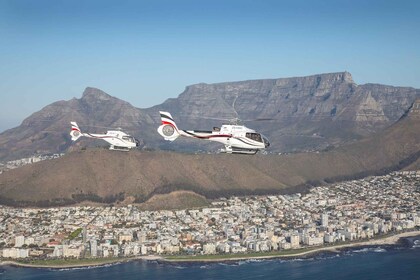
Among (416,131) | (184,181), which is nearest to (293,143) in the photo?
(416,131)

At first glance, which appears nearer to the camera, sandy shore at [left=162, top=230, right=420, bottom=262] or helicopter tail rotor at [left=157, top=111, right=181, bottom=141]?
helicopter tail rotor at [left=157, top=111, right=181, bottom=141]

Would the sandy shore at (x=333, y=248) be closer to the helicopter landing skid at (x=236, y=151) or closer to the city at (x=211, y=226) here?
the city at (x=211, y=226)

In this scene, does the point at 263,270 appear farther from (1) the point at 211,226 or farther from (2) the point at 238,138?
(2) the point at 238,138

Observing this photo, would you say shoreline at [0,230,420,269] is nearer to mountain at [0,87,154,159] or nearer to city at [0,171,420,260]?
city at [0,171,420,260]

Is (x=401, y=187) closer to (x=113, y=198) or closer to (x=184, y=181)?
(x=184, y=181)

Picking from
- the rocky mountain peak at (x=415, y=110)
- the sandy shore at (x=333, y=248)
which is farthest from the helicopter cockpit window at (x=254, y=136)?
the rocky mountain peak at (x=415, y=110)

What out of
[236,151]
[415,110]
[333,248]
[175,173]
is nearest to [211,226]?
[333,248]

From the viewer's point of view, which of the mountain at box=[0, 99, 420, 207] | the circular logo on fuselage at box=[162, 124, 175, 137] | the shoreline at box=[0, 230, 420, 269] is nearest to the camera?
the circular logo on fuselage at box=[162, 124, 175, 137]

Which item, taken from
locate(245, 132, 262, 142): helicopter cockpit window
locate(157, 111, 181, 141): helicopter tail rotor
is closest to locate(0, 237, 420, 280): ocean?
locate(157, 111, 181, 141): helicopter tail rotor
